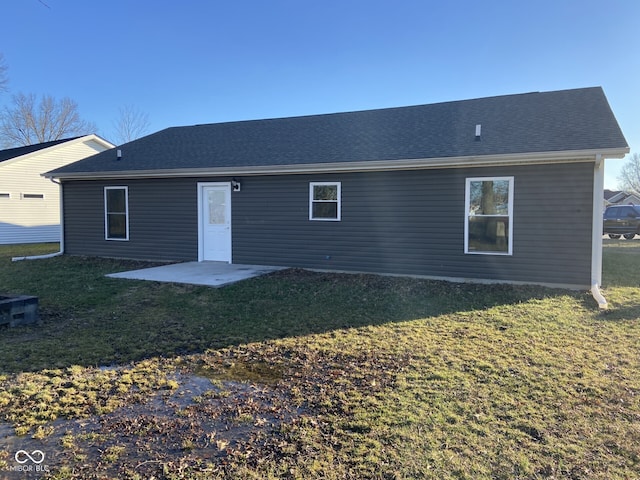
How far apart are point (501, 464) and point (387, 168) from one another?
722 centimetres

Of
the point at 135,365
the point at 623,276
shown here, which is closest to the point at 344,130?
the point at 623,276

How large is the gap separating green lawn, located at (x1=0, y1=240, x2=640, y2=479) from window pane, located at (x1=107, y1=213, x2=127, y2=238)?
17.2 ft

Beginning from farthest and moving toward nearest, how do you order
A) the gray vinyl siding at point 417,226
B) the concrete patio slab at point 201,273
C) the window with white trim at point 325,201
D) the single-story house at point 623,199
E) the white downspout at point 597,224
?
the single-story house at point 623,199
the window with white trim at point 325,201
the concrete patio slab at point 201,273
the gray vinyl siding at point 417,226
the white downspout at point 597,224

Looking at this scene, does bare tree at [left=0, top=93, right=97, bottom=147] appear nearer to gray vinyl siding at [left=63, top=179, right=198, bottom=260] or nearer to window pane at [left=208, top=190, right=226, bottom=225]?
gray vinyl siding at [left=63, top=179, right=198, bottom=260]

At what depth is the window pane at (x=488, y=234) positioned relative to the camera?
867 centimetres

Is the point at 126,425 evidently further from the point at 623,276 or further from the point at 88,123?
the point at 88,123

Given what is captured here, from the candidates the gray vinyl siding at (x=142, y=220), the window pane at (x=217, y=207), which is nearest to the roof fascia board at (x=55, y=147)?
the gray vinyl siding at (x=142, y=220)

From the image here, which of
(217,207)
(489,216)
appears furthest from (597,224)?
(217,207)

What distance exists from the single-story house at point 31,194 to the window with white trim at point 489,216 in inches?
731

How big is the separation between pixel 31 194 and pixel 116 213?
9771 mm

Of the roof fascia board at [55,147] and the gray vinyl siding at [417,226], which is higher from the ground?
the roof fascia board at [55,147]

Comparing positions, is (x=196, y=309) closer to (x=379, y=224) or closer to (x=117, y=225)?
(x=379, y=224)

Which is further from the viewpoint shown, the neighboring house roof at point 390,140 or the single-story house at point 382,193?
the neighboring house roof at point 390,140

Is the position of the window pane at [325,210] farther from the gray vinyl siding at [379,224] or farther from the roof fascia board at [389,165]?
the roof fascia board at [389,165]
